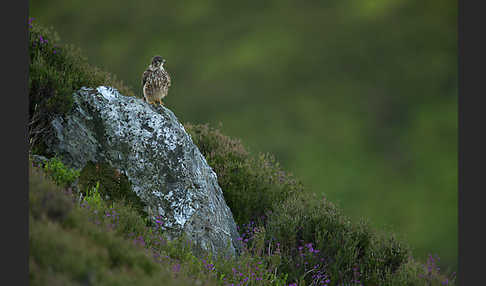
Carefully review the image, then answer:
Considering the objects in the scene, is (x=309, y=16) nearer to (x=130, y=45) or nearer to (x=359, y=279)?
(x=130, y=45)

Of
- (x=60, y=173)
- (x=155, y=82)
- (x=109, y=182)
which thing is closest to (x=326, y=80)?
(x=155, y=82)

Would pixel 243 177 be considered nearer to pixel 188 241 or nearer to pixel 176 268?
pixel 188 241

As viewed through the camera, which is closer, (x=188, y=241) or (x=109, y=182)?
(x=188, y=241)

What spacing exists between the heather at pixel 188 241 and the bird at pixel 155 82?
105 cm

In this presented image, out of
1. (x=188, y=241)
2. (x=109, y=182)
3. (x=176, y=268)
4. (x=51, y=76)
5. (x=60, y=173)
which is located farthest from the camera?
(x=51, y=76)

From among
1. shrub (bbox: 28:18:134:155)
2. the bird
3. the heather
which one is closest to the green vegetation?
the heather

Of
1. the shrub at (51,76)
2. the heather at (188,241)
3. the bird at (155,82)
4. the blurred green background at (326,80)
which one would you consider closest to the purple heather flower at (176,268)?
the heather at (188,241)

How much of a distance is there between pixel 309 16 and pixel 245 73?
18.9 m

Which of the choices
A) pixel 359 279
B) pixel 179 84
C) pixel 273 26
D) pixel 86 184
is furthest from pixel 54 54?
pixel 273 26

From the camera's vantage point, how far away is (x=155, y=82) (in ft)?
21.6

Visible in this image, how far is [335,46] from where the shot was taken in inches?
2119

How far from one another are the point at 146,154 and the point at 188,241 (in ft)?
4.39

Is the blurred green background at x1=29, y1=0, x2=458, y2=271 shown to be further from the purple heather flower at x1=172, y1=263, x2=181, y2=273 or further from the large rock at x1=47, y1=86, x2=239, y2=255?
the purple heather flower at x1=172, y1=263, x2=181, y2=273

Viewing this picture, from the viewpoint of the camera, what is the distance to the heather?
361 cm
